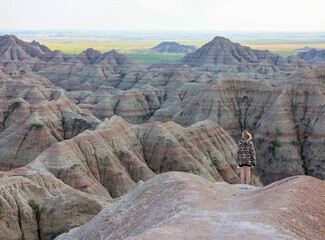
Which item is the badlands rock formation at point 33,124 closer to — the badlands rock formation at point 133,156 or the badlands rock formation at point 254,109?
the badlands rock formation at point 133,156

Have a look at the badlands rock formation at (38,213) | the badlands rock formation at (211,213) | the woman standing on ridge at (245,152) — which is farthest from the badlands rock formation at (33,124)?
the woman standing on ridge at (245,152)

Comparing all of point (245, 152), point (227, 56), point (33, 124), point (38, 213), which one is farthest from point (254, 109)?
point (227, 56)

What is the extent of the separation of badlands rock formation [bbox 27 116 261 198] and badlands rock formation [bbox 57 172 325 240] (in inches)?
1073

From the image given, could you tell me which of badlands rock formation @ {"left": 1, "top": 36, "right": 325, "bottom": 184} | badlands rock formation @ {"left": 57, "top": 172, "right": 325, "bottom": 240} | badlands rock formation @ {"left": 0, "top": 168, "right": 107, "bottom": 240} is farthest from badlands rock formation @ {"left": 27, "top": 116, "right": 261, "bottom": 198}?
badlands rock formation @ {"left": 57, "top": 172, "right": 325, "bottom": 240}

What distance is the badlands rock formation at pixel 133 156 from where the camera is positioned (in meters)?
48.4

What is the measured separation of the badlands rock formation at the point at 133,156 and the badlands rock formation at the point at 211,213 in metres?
27.3

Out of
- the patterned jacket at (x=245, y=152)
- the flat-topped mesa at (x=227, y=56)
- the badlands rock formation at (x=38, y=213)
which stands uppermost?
the patterned jacket at (x=245, y=152)

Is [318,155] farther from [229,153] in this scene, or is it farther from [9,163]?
[9,163]

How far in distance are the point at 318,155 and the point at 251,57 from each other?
5226 inches

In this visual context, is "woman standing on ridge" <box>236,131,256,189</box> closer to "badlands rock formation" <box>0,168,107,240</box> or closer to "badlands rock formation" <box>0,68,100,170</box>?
"badlands rock formation" <box>0,168,107,240</box>

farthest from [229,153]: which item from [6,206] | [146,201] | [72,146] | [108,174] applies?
[146,201]

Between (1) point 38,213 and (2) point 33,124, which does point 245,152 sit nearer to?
(1) point 38,213

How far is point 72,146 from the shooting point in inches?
2040

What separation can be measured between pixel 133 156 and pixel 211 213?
42.0 m
